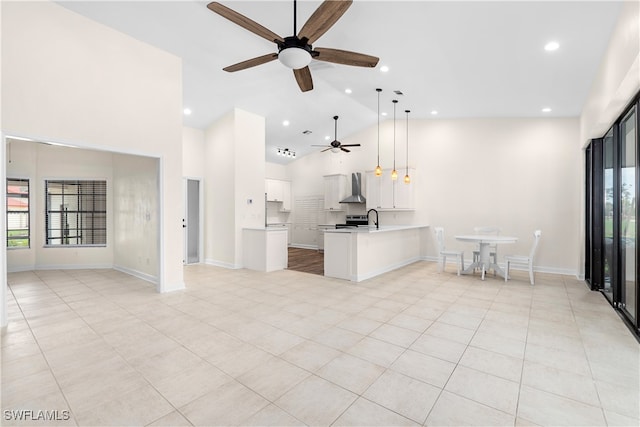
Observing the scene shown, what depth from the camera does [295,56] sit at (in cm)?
291

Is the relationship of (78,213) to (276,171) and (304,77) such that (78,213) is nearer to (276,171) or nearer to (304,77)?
(276,171)

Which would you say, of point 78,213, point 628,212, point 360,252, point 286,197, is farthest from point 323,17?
point 286,197

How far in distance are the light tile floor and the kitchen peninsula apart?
83 centimetres

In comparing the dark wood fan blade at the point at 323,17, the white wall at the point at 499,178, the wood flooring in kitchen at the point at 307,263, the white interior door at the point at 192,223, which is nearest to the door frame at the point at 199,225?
the white interior door at the point at 192,223

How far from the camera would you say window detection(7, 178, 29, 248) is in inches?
253

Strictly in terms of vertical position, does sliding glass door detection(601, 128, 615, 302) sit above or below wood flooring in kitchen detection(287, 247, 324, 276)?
above

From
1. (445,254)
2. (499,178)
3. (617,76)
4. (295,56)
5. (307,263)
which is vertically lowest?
(307,263)

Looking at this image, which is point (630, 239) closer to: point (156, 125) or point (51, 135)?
point (156, 125)

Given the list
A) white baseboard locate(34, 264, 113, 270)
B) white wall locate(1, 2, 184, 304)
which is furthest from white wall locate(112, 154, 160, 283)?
white baseboard locate(34, 264, 113, 270)

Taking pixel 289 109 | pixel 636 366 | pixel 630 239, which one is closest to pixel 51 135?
pixel 289 109

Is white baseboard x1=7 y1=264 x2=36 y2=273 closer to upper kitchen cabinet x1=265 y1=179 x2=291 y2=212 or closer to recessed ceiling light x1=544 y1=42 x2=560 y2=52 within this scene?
upper kitchen cabinet x1=265 y1=179 x2=291 y2=212

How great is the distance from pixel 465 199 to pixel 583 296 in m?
3.07

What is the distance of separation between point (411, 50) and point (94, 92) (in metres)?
4.30

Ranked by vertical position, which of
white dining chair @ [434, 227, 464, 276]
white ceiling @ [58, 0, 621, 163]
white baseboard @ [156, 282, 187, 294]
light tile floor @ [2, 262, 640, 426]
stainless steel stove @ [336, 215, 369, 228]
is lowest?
light tile floor @ [2, 262, 640, 426]
